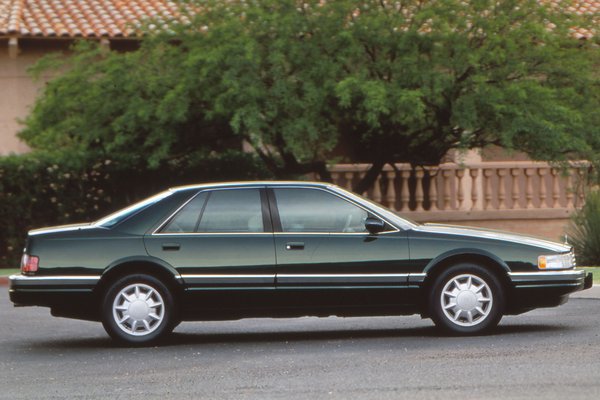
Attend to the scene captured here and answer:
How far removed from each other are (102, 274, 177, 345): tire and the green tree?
824 centimetres

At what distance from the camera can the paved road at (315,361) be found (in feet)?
30.5

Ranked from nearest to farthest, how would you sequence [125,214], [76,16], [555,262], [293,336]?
[555,262] < [125,214] < [293,336] < [76,16]

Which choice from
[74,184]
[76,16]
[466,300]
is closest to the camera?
[466,300]

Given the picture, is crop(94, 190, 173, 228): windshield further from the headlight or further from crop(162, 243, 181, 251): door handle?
the headlight

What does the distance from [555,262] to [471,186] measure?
15.6 m

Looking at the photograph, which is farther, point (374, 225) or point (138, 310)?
point (374, 225)

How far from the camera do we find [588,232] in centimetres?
2238

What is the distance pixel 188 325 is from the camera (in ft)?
48.0

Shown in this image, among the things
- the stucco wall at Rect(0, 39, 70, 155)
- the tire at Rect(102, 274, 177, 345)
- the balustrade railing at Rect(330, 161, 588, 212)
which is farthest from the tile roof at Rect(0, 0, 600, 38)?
the tire at Rect(102, 274, 177, 345)

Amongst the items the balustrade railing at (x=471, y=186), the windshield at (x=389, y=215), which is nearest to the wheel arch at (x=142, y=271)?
the windshield at (x=389, y=215)

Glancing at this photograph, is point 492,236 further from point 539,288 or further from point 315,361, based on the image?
point 315,361

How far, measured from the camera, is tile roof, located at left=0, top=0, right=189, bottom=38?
27953 mm

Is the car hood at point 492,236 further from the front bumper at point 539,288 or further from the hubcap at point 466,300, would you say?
the hubcap at point 466,300

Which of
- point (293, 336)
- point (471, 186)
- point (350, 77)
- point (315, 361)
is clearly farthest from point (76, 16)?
point (315, 361)
